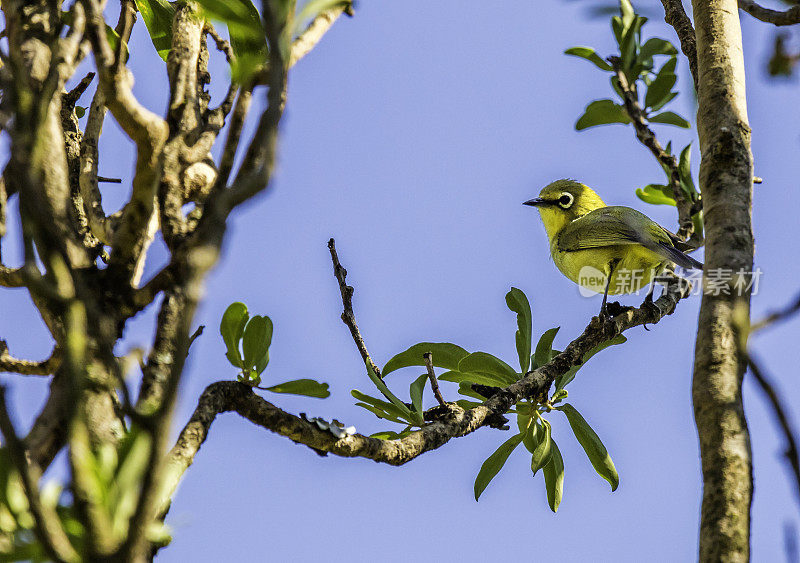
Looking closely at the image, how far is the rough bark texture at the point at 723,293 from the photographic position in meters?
1.34

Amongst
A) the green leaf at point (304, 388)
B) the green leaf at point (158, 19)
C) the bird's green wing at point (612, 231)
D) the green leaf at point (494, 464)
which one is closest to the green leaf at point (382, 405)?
the green leaf at point (304, 388)

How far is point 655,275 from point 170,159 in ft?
12.4

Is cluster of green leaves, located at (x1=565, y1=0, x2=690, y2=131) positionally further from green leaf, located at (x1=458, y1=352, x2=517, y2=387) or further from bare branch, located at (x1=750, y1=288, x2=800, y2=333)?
bare branch, located at (x1=750, y1=288, x2=800, y2=333)

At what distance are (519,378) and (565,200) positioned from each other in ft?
13.8

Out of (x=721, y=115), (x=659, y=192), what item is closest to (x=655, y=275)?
(x=659, y=192)

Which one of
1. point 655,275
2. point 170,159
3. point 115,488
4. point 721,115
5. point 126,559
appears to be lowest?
point 126,559

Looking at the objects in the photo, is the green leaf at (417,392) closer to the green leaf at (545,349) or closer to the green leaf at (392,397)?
the green leaf at (392,397)

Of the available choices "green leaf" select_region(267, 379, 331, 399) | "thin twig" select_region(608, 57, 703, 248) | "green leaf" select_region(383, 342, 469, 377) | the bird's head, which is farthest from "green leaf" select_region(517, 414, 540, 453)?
the bird's head

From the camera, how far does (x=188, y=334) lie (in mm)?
965

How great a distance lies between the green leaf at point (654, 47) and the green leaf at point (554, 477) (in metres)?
1.95

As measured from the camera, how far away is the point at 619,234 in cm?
503

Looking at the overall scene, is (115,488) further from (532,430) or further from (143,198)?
(532,430)

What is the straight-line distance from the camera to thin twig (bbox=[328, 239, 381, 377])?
8.30 ft

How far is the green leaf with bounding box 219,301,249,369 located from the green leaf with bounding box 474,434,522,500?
1158mm
